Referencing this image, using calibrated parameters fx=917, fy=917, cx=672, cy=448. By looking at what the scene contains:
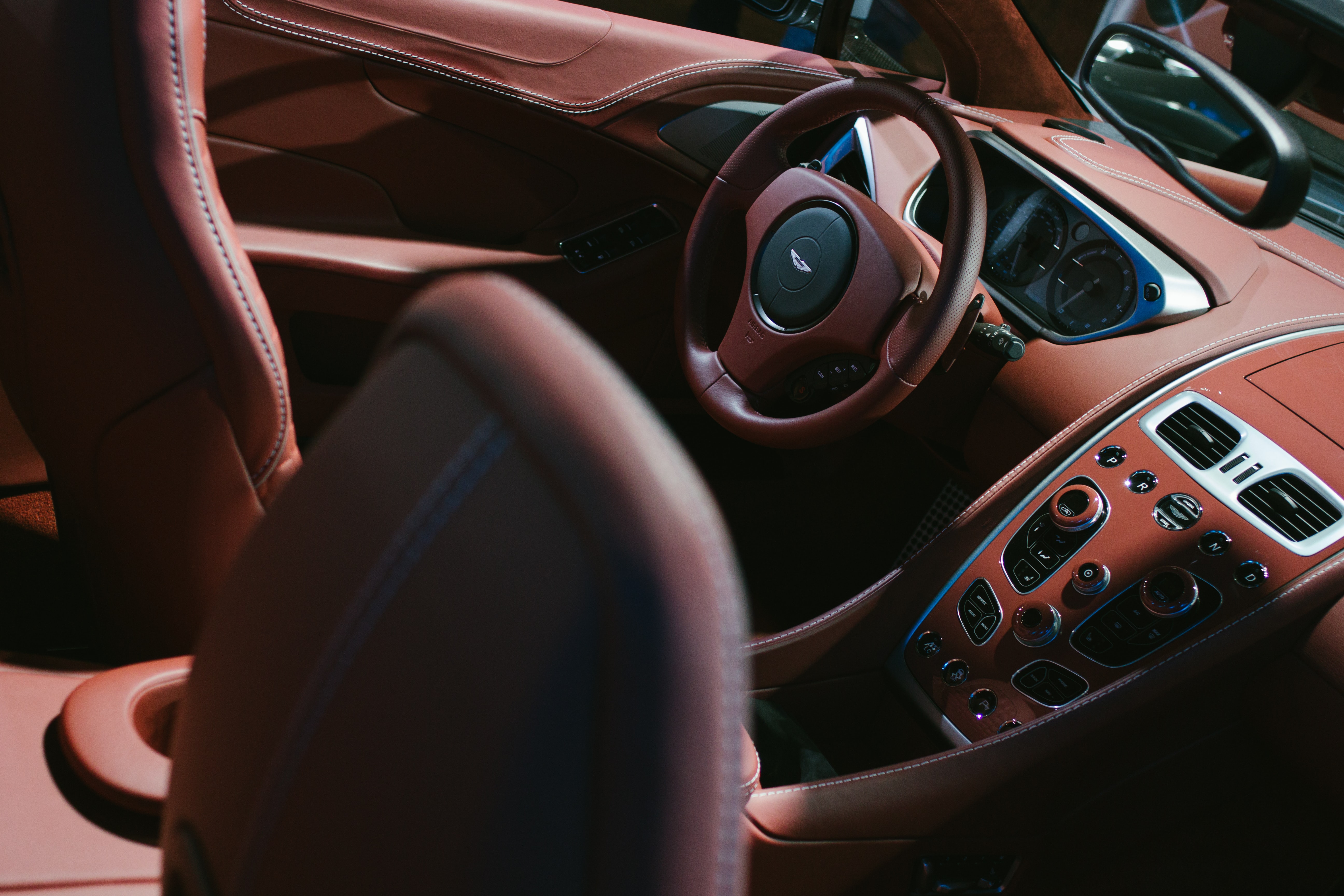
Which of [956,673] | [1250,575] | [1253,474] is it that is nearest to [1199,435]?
[1253,474]

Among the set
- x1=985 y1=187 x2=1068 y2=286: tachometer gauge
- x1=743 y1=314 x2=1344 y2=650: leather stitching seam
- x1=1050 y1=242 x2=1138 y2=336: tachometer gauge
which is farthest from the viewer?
x1=985 y1=187 x2=1068 y2=286: tachometer gauge

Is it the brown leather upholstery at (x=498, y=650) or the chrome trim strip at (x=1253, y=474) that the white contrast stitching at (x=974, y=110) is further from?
the brown leather upholstery at (x=498, y=650)

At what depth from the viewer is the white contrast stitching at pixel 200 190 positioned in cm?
70

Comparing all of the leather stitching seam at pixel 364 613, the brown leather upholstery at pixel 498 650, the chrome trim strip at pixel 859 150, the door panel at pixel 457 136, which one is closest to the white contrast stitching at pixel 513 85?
the door panel at pixel 457 136

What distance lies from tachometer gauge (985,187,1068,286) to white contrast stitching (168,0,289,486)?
1.17m

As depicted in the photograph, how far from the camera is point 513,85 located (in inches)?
67.0

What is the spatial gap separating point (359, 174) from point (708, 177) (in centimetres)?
67

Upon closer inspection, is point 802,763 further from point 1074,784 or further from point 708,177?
point 708,177

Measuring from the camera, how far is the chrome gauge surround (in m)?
1.33

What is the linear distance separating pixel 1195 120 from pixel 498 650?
214 centimetres

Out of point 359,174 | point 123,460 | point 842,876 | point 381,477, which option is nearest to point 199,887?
point 381,477

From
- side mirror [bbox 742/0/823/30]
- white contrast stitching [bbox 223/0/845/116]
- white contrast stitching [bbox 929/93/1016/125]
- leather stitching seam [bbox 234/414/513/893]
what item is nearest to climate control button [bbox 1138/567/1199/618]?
white contrast stitching [bbox 929/93/1016/125]

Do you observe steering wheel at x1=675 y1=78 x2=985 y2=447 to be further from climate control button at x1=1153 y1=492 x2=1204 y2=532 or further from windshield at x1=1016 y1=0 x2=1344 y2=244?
windshield at x1=1016 y1=0 x2=1344 y2=244

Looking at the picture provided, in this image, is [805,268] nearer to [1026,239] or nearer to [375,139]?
[1026,239]
